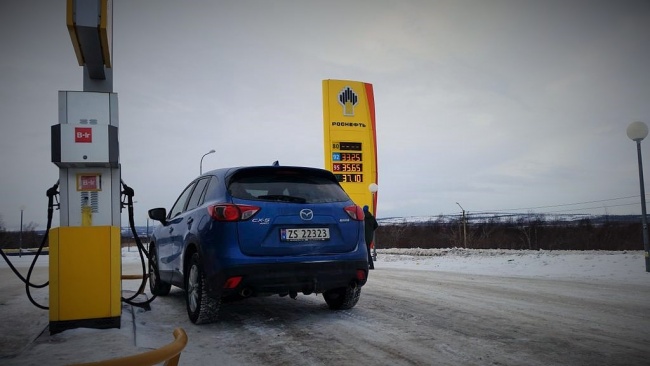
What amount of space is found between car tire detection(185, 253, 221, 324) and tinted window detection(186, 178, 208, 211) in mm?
784

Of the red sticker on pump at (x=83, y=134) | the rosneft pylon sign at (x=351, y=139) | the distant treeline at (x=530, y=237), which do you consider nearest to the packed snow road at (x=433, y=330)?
the red sticker on pump at (x=83, y=134)

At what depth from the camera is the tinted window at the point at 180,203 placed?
6452mm

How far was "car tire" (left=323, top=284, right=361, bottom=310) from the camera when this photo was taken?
5.56 metres

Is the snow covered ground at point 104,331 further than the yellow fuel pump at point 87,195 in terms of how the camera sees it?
No

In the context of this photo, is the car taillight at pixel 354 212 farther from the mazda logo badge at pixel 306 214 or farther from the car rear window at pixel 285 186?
the mazda logo badge at pixel 306 214

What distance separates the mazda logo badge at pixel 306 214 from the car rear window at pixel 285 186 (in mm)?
142

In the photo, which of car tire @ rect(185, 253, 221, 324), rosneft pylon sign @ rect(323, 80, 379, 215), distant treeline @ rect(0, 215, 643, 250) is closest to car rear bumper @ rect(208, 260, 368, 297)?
car tire @ rect(185, 253, 221, 324)

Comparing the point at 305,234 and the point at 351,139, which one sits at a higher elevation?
the point at 351,139

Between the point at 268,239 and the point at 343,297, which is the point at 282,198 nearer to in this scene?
the point at 268,239

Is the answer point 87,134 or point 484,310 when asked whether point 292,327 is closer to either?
point 484,310

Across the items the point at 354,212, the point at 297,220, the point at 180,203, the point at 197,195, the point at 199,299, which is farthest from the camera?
the point at 180,203

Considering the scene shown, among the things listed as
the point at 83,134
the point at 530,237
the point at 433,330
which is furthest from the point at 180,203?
the point at 530,237

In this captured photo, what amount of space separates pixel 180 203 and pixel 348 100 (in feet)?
44.9

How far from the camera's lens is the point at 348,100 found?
19406mm
